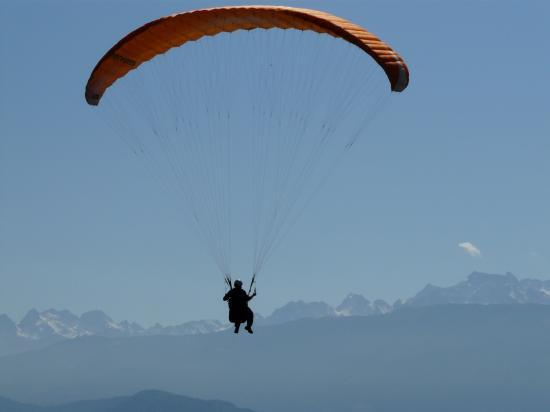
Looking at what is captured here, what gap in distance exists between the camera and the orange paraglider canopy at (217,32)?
34.7 metres

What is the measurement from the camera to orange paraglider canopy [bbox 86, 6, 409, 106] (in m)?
34.7

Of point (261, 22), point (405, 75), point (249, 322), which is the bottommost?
point (249, 322)

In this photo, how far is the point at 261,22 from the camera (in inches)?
1462

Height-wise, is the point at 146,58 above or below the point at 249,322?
above

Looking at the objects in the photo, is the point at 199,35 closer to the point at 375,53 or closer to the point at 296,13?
the point at 296,13

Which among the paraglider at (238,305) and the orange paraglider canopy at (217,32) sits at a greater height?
the orange paraglider canopy at (217,32)

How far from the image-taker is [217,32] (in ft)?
125

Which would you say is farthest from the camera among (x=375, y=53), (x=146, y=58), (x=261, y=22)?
(x=146, y=58)

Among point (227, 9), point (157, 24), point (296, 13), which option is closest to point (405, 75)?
point (296, 13)

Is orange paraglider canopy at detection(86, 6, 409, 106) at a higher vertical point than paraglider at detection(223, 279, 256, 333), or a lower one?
higher

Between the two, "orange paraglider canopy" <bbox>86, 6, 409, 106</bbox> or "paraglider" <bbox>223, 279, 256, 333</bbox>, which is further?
"paraglider" <bbox>223, 279, 256, 333</bbox>

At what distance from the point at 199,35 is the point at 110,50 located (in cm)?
352

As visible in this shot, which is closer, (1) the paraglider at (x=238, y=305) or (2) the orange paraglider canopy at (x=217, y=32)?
(2) the orange paraglider canopy at (x=217, y=32)

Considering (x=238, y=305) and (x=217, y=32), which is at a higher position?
(x=217, y=32)
